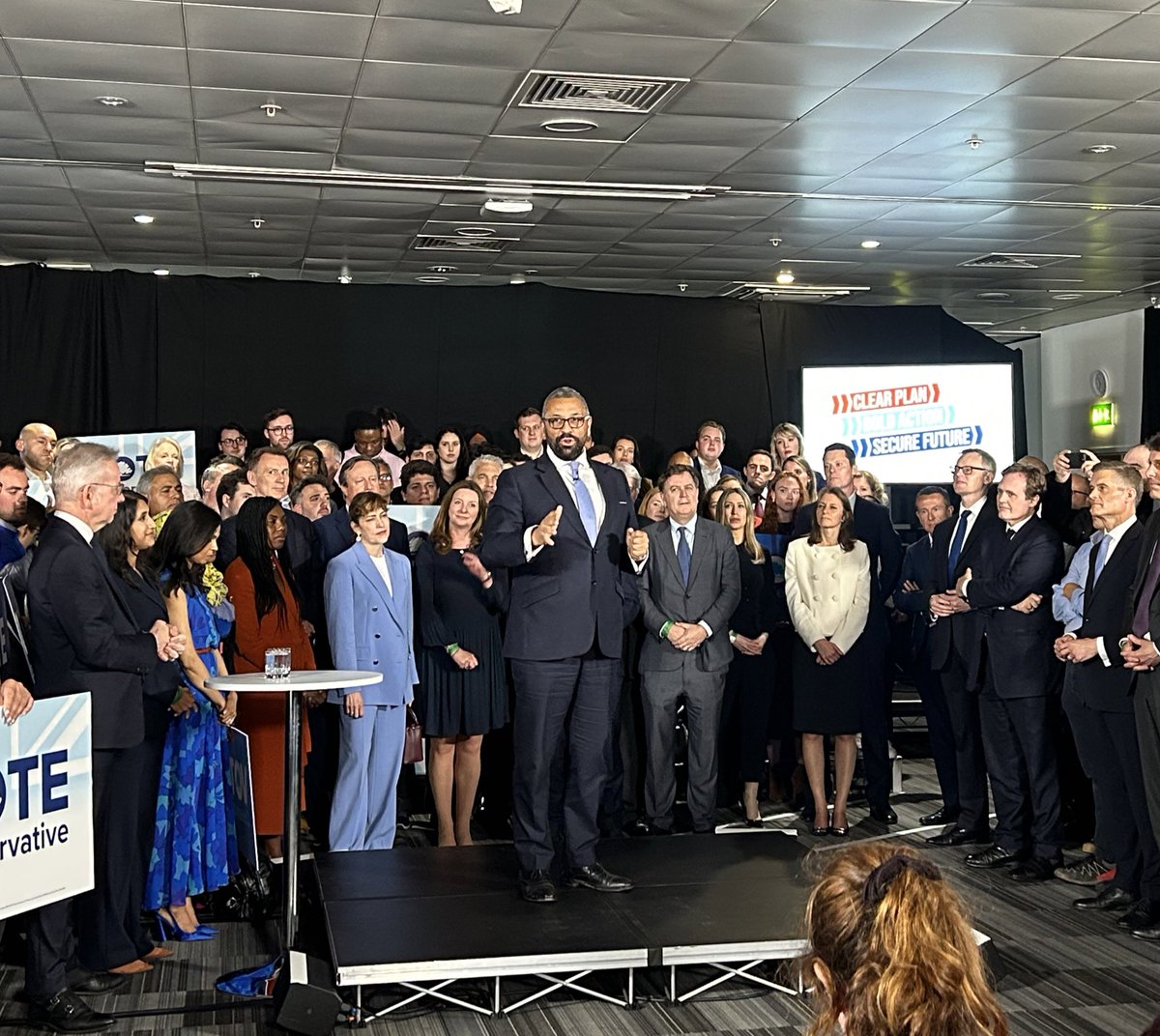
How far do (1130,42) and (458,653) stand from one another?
12.8 feet

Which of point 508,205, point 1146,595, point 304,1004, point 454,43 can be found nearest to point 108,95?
point 454,43

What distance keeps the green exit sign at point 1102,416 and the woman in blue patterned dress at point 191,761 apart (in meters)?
12.1

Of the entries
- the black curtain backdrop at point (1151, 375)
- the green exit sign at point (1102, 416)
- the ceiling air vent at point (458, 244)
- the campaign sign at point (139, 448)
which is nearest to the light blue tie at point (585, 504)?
the ceiling air vent at point (458, 244)

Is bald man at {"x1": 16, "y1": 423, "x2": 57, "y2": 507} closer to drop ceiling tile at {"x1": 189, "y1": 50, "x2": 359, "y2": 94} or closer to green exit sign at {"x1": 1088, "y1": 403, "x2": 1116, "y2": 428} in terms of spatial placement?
drop ceiling tile at {"x1": 189, "y1": 50, "x2": 359, "y2": 94}

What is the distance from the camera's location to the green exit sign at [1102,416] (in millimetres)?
14828

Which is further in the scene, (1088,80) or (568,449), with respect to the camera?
(1088,80)

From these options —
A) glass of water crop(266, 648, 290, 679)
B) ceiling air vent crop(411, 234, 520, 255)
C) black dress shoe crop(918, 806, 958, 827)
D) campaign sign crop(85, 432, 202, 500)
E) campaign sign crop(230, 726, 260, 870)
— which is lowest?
black dress shoe crop(918, 806, 958, 827)

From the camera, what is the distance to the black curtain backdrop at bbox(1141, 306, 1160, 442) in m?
13.7

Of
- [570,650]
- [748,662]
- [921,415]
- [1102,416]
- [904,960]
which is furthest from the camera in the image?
[1102,416]

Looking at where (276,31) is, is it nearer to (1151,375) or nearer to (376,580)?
(376,580)

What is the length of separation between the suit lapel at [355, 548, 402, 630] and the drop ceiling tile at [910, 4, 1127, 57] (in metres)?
3.21

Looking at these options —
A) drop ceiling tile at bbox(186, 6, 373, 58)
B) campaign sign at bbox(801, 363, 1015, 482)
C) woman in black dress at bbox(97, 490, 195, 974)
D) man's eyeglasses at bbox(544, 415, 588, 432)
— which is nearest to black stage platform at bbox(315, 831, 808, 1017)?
woman in black dress at bbox(97, 490, 195, 974)

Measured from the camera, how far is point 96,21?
222 inches

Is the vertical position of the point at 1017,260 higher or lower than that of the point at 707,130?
higher
